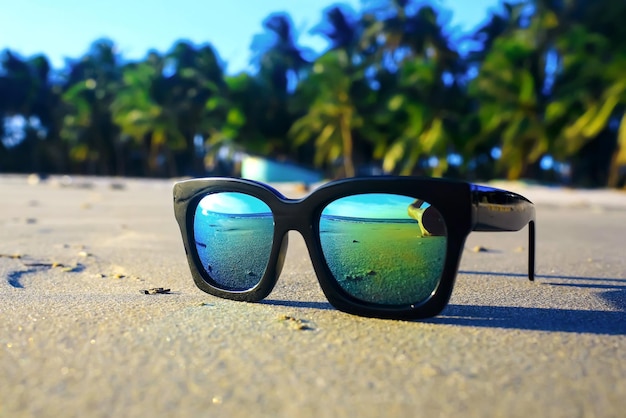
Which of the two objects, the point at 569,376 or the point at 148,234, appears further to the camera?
the point at 148,234

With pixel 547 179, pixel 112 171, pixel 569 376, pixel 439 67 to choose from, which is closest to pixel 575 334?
pixel 569 376

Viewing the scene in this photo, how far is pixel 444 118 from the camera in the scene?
65.5 feet

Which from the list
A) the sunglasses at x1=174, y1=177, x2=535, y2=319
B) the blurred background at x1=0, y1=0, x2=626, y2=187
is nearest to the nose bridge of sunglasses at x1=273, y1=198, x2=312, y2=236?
the sunglasses at x1=174, y1=177, x2=535, y2=319

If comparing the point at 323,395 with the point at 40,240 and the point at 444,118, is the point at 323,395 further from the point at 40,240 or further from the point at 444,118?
the point at 444,118

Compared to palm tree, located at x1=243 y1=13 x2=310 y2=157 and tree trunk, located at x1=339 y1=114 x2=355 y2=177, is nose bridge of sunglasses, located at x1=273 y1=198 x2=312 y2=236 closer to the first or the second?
tree trunk, located at x1=339 y1=114 x2=355 y2=177

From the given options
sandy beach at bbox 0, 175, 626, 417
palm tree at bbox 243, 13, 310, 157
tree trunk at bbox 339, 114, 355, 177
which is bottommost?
sandy beach at bbox 0, 175, 626, 417

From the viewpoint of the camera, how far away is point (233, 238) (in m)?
1.40

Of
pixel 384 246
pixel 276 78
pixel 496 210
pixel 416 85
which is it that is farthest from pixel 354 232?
pixel 276 78

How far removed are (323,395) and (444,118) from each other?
20.2 meters

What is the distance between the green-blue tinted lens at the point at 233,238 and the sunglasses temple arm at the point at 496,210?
513 millimetres

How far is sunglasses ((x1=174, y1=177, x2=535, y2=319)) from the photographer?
113 cm

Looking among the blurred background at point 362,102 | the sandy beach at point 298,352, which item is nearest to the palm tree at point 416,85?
the blurred background at point 362,102

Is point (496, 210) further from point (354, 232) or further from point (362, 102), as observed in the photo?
point (362, 102)

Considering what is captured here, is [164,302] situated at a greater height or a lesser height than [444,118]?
→ lesser
